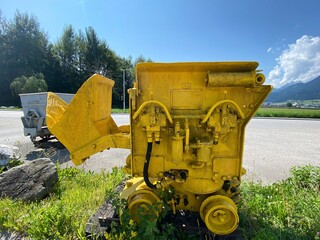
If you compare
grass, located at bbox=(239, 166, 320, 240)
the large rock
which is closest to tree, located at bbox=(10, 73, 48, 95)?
the large rock

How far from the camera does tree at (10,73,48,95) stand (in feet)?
94.0

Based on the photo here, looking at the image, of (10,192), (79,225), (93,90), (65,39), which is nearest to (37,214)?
(79,225)

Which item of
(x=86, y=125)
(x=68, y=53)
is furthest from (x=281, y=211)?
(x=68, y=53)

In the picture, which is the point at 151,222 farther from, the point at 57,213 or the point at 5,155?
the point at 5,155

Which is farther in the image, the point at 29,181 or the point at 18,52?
the point at 18,52

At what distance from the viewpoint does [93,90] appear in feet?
6.59

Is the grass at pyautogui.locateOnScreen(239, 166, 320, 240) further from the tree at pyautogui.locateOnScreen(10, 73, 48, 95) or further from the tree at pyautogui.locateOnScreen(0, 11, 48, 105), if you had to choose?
the tree at pyautogui.locateOnScreen(0, 11, 48, 105)

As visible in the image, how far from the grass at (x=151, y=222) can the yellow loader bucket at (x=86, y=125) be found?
0.81m

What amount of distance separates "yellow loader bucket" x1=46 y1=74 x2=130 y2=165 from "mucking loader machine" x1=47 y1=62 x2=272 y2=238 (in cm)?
1

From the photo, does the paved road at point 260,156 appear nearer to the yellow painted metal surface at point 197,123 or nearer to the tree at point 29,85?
the yellow painted metal surface at point 197,123

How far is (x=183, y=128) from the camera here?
195cm

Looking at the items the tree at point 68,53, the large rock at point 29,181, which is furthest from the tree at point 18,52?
the large rock at point 29,181

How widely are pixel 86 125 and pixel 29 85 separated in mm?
32845

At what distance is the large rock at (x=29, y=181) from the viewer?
2920 mm
